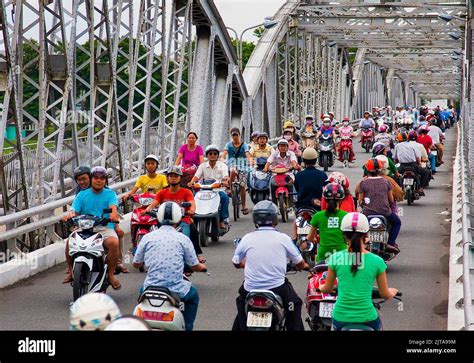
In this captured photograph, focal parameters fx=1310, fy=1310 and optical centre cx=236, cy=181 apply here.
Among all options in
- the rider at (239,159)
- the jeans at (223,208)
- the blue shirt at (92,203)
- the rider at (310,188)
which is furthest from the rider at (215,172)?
the blue shirt at (92,203)

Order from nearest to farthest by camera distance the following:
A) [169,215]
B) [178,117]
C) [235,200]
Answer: [169,215] < [235,200] < [178,117]

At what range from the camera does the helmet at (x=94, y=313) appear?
609cm

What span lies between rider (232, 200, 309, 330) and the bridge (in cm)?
129

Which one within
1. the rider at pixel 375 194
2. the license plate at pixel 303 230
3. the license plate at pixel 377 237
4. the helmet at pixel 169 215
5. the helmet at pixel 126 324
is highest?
the helmet at pixel 169 215

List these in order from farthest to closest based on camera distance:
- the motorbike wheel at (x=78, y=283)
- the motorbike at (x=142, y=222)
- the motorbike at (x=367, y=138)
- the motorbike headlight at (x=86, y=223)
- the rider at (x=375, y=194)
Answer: the motorbike at (x=367, y=138)
the rider at (x=375, y=194)
the motorbike at (x=142, y=222)
the motorbike headlight at (x=86, y=223)
the motorbike wheel at (x=78, y=283)

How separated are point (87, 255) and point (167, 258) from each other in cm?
291

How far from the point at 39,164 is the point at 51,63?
6.23 feet

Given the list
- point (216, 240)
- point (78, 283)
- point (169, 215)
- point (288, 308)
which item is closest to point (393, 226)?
point (216, 240)

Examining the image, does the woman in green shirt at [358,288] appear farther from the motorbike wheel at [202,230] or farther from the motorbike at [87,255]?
the motorbike wheel at [202,230]

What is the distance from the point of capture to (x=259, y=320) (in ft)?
29.8

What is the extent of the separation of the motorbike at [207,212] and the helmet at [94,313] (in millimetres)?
11467

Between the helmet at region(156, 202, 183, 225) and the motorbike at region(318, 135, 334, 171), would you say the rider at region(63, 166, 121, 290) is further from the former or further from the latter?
the motorbike at region(318, 135, 334, 171)

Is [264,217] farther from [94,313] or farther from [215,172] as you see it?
[215,172]
